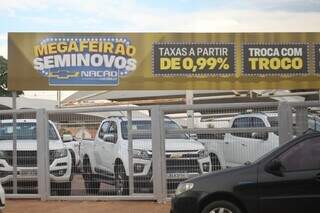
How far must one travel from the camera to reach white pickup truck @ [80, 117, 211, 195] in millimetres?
13148

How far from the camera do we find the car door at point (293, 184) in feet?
29.5

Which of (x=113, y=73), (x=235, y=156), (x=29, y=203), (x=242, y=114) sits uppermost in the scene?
(x=113, y=73)

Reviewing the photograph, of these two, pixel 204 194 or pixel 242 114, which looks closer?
pixel 204 194

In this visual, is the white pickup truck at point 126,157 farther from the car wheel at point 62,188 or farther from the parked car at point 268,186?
the parked car at point 268,186

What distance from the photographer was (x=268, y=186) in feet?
29.8

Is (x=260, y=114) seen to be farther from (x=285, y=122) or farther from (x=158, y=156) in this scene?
(x=158, y=156)

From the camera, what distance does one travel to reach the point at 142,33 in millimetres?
18109

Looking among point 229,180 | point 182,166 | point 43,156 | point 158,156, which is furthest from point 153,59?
point 229,180

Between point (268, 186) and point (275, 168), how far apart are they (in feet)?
0.87

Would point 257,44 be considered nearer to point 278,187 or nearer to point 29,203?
point 29,203

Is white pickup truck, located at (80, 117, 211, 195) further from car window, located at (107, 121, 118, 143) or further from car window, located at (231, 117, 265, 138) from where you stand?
car window, located at (231, 117, 265, 138)

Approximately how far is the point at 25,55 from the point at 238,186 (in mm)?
10209

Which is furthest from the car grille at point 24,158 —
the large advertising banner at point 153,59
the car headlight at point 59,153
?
the large advertising banner at point 153,59

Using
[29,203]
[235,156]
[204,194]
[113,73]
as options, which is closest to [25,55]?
[113,73]
